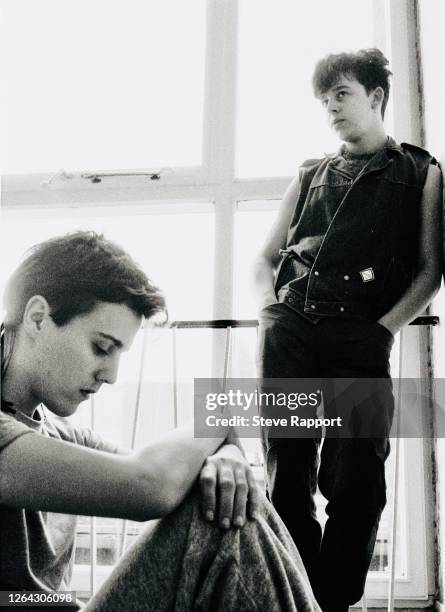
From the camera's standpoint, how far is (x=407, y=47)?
82.7 inches

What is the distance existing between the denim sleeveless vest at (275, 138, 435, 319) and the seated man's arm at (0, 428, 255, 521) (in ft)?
2.47

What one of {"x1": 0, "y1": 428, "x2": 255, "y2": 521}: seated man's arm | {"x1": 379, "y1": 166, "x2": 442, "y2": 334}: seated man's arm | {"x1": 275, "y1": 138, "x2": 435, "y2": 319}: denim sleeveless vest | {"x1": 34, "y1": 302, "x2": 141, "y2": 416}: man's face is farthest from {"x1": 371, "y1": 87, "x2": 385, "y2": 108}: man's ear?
{"x1": 0, "y1": 428, "x2": 255, "y2": 521}: seated man's arm

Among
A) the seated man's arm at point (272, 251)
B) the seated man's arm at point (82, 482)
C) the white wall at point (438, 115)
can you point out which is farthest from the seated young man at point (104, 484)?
the white wall at point (438, 115)

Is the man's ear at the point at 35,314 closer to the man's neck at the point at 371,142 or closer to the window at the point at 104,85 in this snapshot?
the man's neck at the point at 371,142

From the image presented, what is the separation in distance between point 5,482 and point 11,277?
1.25ft

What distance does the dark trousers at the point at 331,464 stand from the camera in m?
1.22

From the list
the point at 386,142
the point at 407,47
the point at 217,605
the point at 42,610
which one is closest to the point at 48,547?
the point at 42,610

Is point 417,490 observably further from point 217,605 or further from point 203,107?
point 203,107

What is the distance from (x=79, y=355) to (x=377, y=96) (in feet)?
3.44

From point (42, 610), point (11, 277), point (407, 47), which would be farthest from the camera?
point (407, 47)

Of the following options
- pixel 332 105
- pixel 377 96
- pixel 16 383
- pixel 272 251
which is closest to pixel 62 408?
pixel 16 383

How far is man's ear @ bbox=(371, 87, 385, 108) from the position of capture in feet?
5.11

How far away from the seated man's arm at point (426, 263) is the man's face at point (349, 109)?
201 mm

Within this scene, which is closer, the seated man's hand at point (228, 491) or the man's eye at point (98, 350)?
the seated man's hand at point (228, 491)
